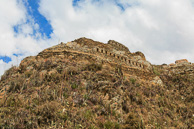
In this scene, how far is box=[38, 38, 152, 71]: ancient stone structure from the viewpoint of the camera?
10055mm

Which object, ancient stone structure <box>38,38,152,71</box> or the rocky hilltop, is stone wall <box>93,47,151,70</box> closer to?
ancient stone structure <box>38,38,152,71</box>

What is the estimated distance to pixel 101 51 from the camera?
11008 mm

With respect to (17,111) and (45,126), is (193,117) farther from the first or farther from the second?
(17,111)

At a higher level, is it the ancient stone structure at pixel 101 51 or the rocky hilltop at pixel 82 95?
the ancient stone structure at pixel 101 51

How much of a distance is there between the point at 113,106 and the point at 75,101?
1.88 m

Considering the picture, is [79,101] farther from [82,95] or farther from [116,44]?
[116,44]

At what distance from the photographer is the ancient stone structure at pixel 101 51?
33.0ft

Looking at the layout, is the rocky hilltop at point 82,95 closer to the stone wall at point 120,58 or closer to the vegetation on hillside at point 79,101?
the vegetation on hillside at point 79,101

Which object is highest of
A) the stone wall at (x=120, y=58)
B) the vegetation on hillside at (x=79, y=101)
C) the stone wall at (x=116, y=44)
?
the stone wall at (x=116, y=44)

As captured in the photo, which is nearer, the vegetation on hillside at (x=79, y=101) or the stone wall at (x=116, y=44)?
the vegetation on hillside at (x=79, y=101)

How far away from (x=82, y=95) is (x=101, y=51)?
5.56 metres

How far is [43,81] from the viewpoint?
7.08 metres

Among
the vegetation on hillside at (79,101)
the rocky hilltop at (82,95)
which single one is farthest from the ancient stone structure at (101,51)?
the vegetation on hillside at (79,101)

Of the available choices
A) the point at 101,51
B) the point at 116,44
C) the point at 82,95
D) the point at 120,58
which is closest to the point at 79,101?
the point at 82,95
